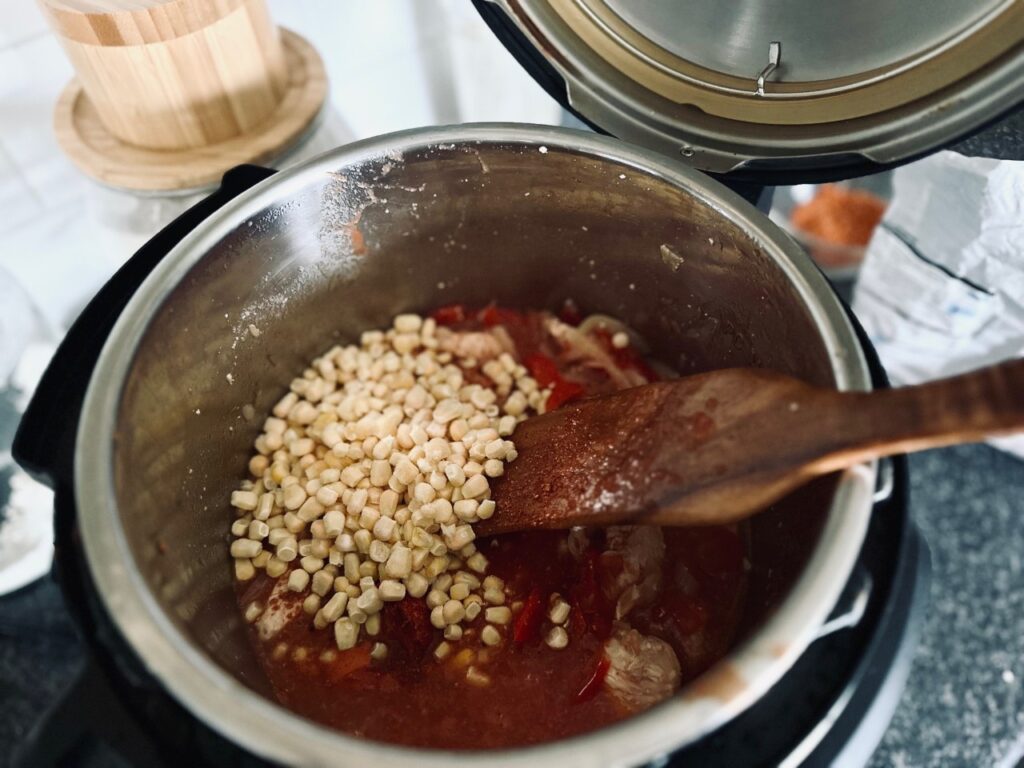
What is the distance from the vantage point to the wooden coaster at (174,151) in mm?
951

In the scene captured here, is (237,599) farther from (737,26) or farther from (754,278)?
(737,26)

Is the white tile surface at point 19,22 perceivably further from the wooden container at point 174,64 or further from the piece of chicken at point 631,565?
the piece of chicken at point 631,565

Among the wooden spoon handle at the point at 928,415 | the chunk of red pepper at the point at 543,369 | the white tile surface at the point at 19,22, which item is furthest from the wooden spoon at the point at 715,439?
the white tile surface at the point at 19,22

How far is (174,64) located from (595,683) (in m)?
0.79

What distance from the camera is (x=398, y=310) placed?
41.9 inches

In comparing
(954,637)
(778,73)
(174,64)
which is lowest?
(954,637)

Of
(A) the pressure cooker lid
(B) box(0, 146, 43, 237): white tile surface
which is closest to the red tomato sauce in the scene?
(A) the pressure cooker lid

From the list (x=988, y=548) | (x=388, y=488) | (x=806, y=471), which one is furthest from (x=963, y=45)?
(x=988, y=548)

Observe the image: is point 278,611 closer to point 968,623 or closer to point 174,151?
point 174,151

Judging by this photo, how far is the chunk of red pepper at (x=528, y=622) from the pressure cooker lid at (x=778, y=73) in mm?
503

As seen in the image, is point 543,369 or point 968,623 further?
point 968,623

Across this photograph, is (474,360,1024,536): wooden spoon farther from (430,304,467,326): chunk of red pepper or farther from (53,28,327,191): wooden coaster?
(53,28,327,191): wooden coaster

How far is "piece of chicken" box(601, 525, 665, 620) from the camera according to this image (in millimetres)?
828

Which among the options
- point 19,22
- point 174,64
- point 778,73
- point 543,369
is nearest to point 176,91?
point 174,64
